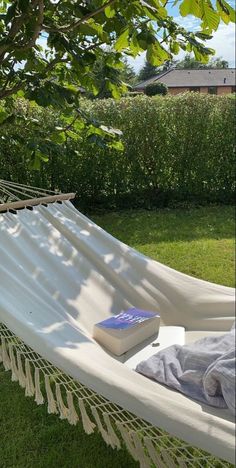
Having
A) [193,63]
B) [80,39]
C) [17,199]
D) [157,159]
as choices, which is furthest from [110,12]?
[193,63]

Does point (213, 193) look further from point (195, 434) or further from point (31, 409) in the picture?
point (195, 434)

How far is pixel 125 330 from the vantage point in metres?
1.80

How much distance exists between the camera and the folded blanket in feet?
3.95

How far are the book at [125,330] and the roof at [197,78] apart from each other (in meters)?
28.5

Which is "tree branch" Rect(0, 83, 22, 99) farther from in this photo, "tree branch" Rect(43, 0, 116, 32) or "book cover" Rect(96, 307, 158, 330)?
"book cover" Rect(96, 307, 158, 330)

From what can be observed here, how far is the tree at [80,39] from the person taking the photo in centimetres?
156

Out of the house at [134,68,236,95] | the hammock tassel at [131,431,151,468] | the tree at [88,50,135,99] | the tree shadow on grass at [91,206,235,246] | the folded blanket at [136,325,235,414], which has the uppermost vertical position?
the house at [134,68,236,95]

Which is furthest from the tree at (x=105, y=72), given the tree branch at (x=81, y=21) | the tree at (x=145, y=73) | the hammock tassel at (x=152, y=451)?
the tree at (x=145, y=73)

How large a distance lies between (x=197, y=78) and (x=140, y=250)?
29020mm

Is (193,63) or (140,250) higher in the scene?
(193,63)

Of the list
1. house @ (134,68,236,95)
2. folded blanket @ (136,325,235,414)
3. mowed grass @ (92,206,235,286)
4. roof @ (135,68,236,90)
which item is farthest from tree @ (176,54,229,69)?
house @ (134,68,236,95)

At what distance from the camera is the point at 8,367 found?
→ 1.73m

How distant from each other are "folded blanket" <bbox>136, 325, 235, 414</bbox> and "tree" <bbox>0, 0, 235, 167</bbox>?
916 millimetres

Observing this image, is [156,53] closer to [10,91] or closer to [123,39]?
[123,39]
